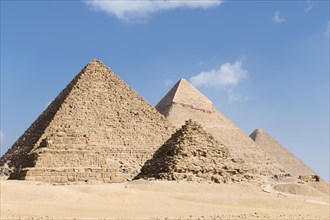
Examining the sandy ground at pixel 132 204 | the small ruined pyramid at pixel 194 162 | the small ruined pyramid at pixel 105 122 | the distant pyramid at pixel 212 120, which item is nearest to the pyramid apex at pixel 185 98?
the distant pyramid at pixel 212 120

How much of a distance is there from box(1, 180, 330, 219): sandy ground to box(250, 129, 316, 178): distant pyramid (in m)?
49.7

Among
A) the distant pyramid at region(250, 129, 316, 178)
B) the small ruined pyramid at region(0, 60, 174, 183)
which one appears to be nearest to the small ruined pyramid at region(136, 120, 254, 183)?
the small ruined pyramid at region(0, 60, 174, 183)

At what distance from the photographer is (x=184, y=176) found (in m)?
30.1

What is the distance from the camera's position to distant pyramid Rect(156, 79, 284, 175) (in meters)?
62.3

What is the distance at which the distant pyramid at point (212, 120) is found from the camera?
62.3 m

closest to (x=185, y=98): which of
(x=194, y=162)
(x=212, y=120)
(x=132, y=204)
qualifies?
(x=212, y=120)

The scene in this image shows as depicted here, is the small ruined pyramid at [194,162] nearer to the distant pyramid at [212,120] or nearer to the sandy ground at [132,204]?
the sandy ground at [132,204]

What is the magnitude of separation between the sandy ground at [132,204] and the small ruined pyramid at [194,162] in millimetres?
2207

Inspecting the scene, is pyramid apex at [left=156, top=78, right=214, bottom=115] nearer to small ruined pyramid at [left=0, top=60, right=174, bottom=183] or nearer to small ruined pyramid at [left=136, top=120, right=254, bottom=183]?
small ruined pyramid at [left=0, top=60, right=174, bottom=183]

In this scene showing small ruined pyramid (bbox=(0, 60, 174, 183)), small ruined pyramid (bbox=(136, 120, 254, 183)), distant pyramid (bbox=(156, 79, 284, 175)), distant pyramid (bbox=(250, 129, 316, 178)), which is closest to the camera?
small ruined pyramid (bbox=(136, 120, 254, 183))

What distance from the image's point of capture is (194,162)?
31188 millimetres

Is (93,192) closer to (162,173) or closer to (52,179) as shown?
(52,179)

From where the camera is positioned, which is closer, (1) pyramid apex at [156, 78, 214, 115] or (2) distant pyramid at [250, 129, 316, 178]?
(1) pyramid apex at [156, 78, 214, 115]

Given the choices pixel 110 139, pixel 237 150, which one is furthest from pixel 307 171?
pixel 110 139
